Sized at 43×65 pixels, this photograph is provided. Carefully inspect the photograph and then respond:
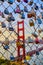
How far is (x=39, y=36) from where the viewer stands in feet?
5.14

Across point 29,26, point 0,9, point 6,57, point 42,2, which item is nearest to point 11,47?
point 6,57

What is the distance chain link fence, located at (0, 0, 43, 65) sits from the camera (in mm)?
1254

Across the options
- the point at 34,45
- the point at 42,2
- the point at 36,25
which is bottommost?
the point at 34,45

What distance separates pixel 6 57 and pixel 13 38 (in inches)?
5.9

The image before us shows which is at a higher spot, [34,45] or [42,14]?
[42,14]

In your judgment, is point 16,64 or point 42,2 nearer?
point 16,64

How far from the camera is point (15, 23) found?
134 cm

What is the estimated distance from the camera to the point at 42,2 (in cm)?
153

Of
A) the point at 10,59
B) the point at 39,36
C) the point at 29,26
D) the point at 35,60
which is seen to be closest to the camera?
the point at 10,59

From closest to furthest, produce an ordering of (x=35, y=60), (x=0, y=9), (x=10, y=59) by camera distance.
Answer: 1. (x=0, y=9)
2. (x=10, y=59)
3. (x=35, y=60)

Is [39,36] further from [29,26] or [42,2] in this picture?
[42,2]

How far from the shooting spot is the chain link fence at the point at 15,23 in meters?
1.25

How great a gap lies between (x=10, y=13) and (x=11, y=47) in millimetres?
273

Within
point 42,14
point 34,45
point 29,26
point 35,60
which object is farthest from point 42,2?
point 35,60
